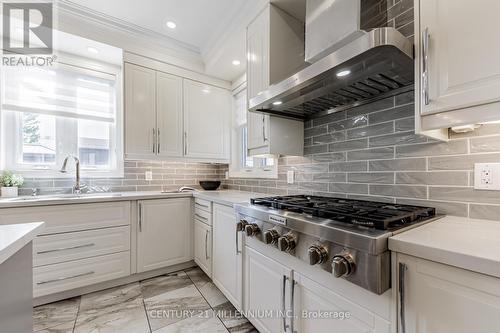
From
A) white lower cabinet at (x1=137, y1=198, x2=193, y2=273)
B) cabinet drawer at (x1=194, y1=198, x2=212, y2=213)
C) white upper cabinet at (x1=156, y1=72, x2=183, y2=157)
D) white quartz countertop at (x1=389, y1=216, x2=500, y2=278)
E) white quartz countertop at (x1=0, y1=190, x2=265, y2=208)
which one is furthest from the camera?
white upper cabinet at (x1=156, y1=72, x2=183, y2=157)

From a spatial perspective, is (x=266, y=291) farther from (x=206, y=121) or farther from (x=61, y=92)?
(x=61, y=92)

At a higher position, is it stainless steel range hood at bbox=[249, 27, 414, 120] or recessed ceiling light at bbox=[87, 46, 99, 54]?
recessed ceiling light at bbox=[87, 46, 99, 54]

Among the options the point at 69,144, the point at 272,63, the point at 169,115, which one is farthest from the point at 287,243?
the point at 69,144

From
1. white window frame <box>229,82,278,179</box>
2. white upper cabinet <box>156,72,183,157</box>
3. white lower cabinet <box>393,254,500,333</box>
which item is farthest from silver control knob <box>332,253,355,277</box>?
white upper cabinet <box>156,72,183,157</box>

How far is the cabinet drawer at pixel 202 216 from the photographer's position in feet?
6.97

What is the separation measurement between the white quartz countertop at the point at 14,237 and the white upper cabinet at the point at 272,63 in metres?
1.39

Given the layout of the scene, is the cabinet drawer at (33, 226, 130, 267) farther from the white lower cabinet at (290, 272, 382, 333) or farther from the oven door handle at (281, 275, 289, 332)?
the white lower cabinet at (290, 272, 382, 333)

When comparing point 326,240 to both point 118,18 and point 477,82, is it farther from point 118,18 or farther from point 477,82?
point 118,18

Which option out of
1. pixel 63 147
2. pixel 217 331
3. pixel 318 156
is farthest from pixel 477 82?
pixel 63 147

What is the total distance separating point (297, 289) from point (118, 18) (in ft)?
9.23

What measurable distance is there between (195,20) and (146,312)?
2.69m

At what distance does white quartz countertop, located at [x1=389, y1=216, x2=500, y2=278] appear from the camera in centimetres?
57

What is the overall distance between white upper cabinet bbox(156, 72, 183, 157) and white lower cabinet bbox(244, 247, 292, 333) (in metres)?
1.66

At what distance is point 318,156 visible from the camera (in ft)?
5.89
